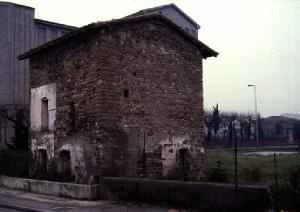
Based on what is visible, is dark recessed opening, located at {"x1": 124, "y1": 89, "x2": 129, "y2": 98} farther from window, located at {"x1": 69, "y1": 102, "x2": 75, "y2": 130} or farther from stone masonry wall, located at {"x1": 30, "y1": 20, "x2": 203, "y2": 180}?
window, located at {"x1": 69, "y1": 102, "x2": 75, "y2": 130}

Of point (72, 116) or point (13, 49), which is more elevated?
point (13, 49)

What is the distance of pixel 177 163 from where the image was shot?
16.3 meters

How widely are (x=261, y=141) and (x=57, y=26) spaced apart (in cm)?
5087

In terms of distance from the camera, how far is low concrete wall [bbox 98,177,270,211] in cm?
923

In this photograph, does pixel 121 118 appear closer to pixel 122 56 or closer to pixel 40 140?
pixel 122 56

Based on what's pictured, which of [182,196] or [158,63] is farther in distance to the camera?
[158,63]

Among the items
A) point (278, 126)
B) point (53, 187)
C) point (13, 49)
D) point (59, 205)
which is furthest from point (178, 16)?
point (278, 126)

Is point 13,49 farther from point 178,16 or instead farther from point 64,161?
point 178,16

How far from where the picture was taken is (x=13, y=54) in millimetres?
22719

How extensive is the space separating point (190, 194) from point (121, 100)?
5064 millimetres

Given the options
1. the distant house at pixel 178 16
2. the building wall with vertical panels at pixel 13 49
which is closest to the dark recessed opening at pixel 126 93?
the building wall with vertical panels at pixel 13 49

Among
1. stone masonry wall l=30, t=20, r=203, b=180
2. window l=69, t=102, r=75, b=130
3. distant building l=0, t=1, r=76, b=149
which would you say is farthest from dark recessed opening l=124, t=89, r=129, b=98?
distant building l=0, t=1, r=76, b=149

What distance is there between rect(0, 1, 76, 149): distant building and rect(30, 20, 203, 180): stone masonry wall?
17.9 ft

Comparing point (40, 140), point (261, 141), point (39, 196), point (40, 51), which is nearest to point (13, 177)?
point (40, 140)
